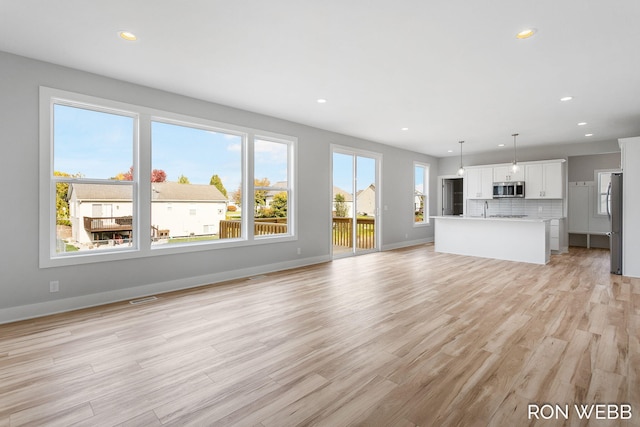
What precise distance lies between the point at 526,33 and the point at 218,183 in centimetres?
426

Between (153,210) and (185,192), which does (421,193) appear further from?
(153,210)

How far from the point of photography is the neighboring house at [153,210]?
3836 mm

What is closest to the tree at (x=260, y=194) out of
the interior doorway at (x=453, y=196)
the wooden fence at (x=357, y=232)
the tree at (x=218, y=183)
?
the tree at (x=218, y=183)

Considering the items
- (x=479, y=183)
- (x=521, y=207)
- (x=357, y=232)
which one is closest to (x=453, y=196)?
(x=479, y=183)

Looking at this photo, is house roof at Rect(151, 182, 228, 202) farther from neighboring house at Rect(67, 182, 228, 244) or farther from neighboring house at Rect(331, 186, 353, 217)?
neighboring house at Rect(331, 186, 353, 217)

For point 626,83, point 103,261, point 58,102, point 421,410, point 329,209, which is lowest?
point 421,410

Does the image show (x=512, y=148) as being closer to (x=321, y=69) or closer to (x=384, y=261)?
(x=384, y=261)

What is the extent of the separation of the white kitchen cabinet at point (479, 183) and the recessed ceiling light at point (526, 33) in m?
6.54

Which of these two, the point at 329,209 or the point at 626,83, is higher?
the point at 626,83

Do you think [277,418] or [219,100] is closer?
[277,418]

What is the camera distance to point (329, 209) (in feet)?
21.9

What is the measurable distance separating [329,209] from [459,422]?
5093mm

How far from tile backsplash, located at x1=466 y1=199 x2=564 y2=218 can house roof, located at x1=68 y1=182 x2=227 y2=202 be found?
7.44m

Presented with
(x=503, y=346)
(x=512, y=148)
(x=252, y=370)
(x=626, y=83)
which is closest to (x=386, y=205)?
(x=512, y=148)
